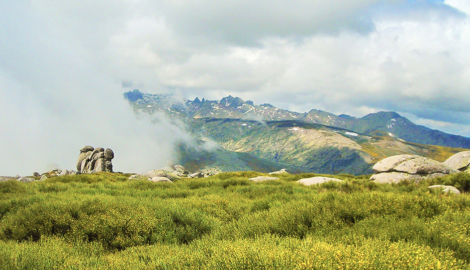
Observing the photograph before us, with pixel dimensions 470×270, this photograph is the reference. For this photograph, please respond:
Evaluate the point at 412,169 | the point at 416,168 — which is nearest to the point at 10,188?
the point at 412,169

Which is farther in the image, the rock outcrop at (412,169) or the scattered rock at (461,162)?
the scattered rock at (461,162)

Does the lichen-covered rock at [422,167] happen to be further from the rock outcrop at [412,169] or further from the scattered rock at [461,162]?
Result: the scattered rock at [461,162]

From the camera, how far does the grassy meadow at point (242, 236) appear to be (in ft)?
10.2

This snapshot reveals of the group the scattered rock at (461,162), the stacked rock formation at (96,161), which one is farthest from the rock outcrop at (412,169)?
the stacked rock formation at (96,161)

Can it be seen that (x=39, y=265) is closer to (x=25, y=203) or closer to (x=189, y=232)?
(x=189, y=232)

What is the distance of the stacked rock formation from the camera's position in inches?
2677

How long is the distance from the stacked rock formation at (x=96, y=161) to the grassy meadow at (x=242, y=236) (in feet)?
215

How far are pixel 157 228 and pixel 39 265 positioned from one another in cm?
274

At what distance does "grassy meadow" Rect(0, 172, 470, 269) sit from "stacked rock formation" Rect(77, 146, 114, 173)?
2586 inches

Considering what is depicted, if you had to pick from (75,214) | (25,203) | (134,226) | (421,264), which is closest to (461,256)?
(421,264)

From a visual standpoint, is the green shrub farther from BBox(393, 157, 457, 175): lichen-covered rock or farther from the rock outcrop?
BBox(393, 157, 457, 175): lichen-covered rock

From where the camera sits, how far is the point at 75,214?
24.4 ft

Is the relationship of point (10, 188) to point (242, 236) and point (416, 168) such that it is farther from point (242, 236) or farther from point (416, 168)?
point (416, 168)

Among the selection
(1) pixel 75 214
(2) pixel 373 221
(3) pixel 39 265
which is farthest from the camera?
(1) pixel 75 214
